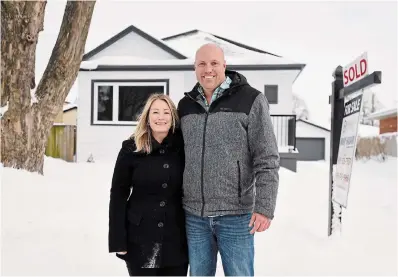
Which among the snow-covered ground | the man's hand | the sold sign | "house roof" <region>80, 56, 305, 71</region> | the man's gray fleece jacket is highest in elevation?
"house roof" <region>80, 56, 305, 71</region>

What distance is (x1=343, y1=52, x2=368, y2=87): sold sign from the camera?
4469 millimetres

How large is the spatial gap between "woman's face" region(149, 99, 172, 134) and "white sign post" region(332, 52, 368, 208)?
281 centimetres

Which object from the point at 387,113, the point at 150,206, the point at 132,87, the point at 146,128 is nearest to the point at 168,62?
the point at 132,87

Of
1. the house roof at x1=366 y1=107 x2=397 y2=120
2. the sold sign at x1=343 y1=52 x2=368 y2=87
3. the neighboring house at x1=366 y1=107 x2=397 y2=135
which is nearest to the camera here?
the sold sign at x1=343 y1=52 x2=368 y2=87

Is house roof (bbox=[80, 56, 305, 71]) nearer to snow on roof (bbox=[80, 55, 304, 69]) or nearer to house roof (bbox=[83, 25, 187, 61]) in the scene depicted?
snow on roof (bbox=[80, 55, 304, 69])

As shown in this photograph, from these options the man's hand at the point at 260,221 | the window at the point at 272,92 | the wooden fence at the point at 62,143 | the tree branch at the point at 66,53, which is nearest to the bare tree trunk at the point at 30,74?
the tree branch at the point at 66,53

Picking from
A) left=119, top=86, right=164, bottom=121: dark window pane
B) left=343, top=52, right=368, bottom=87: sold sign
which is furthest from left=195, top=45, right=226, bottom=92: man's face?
left=119, top=86, right=164, bottom=121: dark window pane

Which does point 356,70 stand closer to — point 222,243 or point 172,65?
point 222,243

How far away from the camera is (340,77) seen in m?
5.29

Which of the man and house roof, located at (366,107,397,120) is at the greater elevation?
house roof, located at (366,107,397,120)

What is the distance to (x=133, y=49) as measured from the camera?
49.0 feet

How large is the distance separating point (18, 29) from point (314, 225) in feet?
19.6

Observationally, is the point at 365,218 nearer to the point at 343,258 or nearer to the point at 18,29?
the point at 343,258

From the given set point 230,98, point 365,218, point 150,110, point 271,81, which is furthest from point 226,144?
point 271,81
